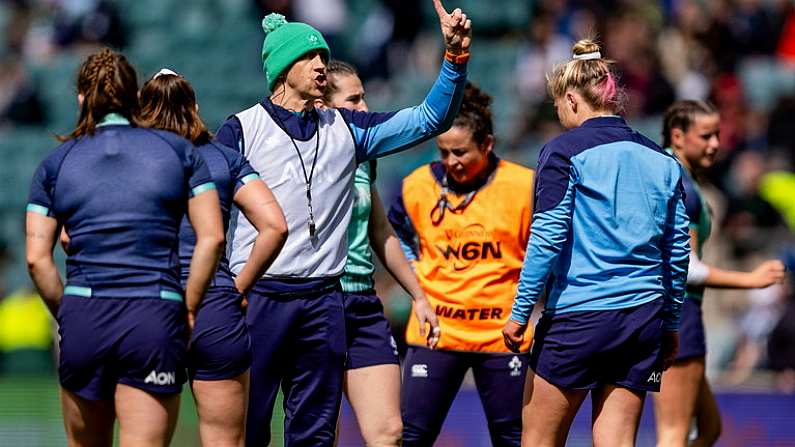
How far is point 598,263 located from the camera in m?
6.20

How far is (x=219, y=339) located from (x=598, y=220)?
164cm

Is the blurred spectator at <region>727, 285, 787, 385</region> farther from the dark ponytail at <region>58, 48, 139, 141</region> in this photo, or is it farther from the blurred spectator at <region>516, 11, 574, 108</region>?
the dark ponytail at <region>58, 48, 139, 141</region>

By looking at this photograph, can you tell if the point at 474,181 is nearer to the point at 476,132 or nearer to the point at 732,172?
the point at 476,132

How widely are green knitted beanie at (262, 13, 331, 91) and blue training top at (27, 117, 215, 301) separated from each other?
1076 millimetres

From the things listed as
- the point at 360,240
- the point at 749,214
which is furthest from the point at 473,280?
the point at 749,214

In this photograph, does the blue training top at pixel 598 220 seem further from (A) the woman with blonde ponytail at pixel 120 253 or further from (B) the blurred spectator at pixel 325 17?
(B) the blurred spectator at pixel 325 17

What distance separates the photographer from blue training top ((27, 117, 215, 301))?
551cm

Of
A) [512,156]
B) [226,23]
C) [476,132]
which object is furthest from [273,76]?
[226,23]

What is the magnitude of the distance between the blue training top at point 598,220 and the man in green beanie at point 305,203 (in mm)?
630

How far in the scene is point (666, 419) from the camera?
788cm

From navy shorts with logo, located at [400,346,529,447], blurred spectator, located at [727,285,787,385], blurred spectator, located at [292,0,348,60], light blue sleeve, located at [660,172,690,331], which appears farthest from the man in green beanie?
blurred spectator, located at [292,0,348,60]

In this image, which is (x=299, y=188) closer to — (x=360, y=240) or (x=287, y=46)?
(x=287, y=46)

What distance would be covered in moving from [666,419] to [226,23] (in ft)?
34.4

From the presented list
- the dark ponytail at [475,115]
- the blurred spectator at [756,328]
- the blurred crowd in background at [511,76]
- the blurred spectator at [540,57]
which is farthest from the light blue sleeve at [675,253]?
the blurred spectator at [540,57]
